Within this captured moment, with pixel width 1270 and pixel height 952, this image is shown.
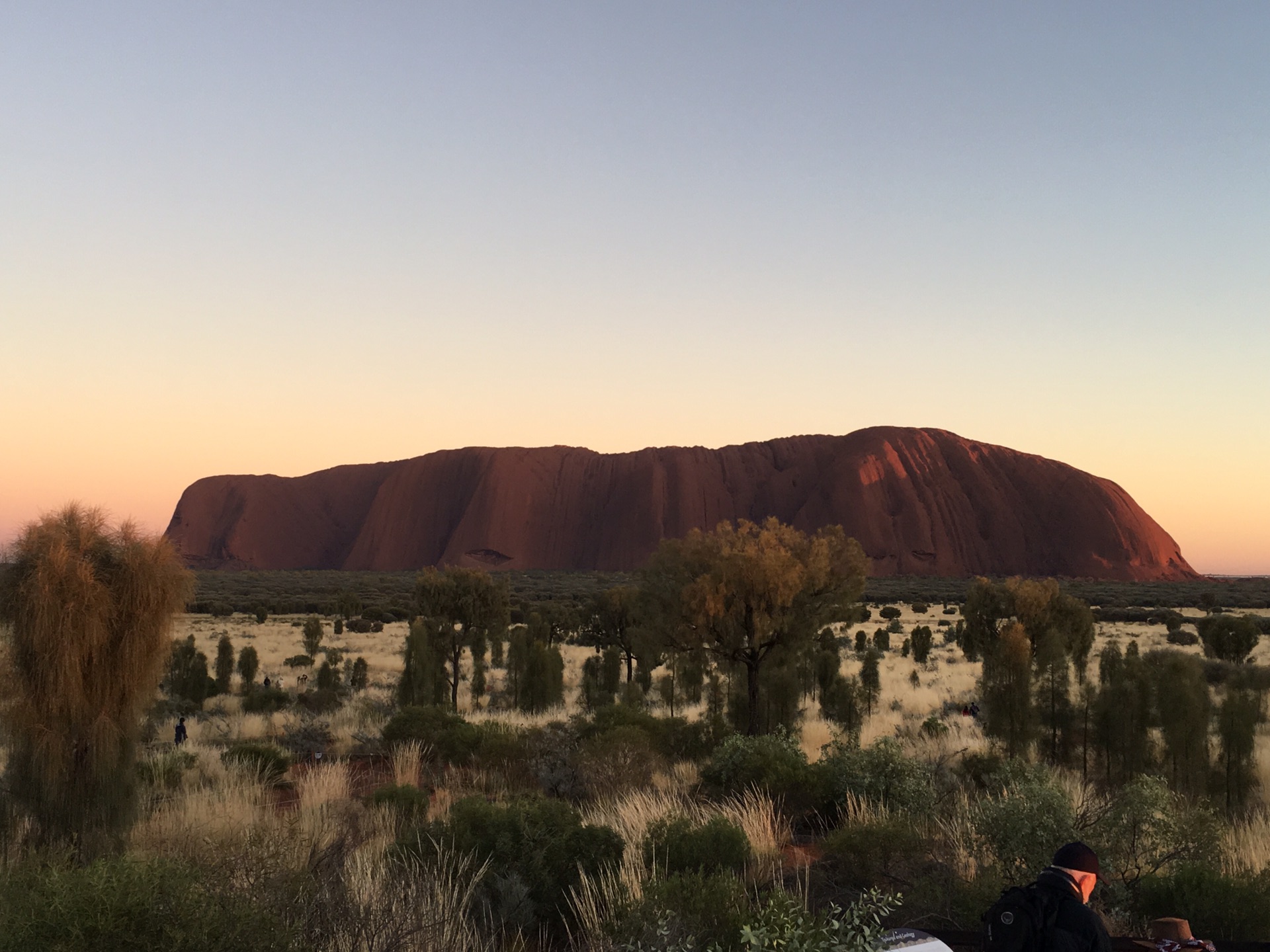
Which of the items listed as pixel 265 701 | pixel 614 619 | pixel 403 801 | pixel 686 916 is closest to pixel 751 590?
pixel 403 801

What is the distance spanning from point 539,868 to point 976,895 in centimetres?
324

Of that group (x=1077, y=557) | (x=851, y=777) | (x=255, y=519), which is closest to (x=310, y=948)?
(x=851, y=777)

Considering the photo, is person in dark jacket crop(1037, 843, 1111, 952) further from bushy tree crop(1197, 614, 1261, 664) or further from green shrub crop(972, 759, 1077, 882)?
bushy tree crop(1197, 614, 1261, 664)

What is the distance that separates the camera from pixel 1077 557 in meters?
98.6

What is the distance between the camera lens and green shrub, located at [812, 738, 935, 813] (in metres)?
9.30

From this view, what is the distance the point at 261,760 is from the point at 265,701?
345 inches

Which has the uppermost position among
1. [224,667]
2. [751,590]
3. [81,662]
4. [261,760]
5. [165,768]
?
[751,590]

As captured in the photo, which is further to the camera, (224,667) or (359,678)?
(359,678)

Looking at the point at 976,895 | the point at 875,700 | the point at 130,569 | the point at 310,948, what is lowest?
the point at 875,700

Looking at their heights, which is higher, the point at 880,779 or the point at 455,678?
the point at 880,779

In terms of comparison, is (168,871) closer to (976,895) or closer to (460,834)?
(460,834)

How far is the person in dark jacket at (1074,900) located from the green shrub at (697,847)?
3.72 meters

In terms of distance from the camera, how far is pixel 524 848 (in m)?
7.02

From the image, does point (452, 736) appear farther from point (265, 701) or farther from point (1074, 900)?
point (1074, 900)
